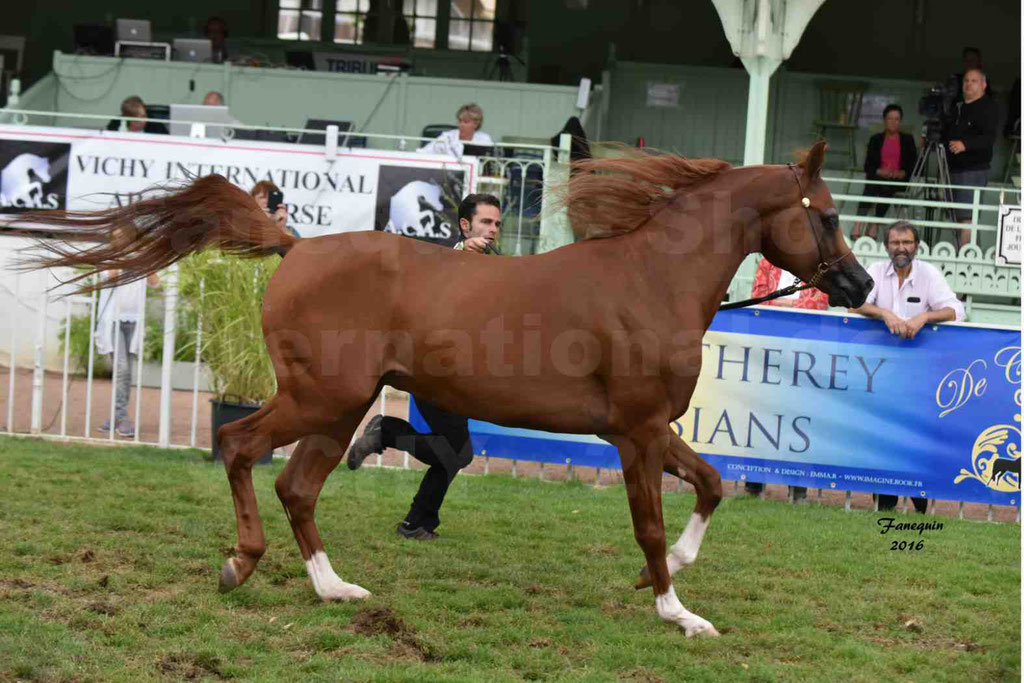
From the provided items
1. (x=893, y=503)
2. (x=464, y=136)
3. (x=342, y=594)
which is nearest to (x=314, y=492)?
(x=342, y=594)

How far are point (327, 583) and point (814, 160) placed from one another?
288 cm

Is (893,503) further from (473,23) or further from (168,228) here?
(473,23)

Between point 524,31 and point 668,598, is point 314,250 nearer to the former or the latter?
point 668,598

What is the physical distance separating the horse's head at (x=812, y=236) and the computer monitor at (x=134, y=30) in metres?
13.3

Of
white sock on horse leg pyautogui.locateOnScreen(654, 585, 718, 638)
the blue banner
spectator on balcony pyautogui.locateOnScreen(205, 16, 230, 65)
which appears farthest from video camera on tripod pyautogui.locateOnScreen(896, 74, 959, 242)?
spectator on balcony pyautogui.locateOnScreen(205, 16, 230, 65)

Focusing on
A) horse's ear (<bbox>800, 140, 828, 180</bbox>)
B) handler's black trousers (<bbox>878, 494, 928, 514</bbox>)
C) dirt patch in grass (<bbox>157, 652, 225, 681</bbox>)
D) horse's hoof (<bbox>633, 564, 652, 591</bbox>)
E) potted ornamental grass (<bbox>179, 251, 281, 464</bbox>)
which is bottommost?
dirt patch in grass (<bbox>157, 652, 225, 681</bbox>)

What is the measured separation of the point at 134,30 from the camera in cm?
1647

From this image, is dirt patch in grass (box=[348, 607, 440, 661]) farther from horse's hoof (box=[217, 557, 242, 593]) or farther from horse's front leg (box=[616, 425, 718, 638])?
horse's front leg (box=[616, 425, 718, 638])

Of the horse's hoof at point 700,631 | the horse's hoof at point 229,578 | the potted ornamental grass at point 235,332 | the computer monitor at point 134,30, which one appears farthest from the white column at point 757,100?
the computer monitor at point 134,30

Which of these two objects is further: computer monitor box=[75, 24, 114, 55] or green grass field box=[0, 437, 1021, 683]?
computer monitor box=[75, 24, 114, 55]

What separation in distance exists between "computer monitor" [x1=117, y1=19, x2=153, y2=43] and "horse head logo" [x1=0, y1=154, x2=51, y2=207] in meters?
4.68

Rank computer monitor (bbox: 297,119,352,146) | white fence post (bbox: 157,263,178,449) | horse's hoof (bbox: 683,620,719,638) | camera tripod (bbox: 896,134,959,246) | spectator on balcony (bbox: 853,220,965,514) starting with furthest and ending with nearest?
computer monitor (bbox: 297,119,352,146)
camera tripod (bbox: 896,134,959,246)
white fence post (bbox: 157,263,178,449)
spectator on balcony (bbox: 853,220,965,514)
horse's hoof (bbox: 683,620,719,638)

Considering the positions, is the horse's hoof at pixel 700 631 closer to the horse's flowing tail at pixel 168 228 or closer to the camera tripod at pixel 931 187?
the horse's flowing tail at pixel 168 228

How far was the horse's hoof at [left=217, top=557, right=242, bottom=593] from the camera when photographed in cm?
521
